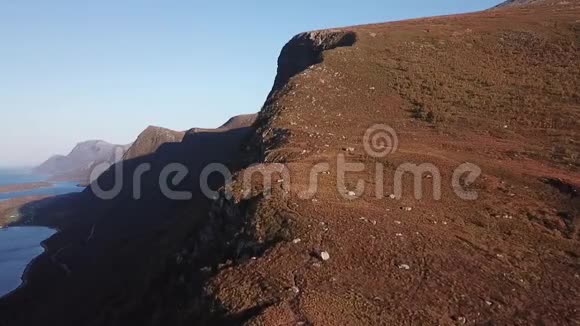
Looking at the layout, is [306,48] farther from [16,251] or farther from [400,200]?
[16,251]

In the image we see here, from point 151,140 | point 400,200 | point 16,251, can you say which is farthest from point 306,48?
point 151,140

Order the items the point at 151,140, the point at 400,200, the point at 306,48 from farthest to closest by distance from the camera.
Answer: the point at 151,140 → the point at 306,48 → the point at 400,200

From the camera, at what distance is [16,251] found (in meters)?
115

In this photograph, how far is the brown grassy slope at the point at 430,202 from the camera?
47.1ft

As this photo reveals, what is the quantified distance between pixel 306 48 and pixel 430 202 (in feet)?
125

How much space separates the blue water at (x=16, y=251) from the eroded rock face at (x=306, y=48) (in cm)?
6064

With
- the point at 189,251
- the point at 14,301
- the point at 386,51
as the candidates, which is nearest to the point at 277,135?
the point at 189,251

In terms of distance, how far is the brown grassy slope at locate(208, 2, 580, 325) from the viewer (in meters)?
14.4

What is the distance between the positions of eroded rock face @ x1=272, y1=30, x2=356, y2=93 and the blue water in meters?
60.6

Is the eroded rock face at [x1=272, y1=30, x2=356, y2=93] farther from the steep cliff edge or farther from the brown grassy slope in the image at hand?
the brown grassy slope

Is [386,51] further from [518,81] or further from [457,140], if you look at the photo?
[457,140]

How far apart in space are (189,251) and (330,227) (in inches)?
423

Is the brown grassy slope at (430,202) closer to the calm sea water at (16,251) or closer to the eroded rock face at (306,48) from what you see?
the eroded rock face at (306,48)

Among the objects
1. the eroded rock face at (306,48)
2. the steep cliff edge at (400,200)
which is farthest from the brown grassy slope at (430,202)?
the eroded rock face at (306,48)
